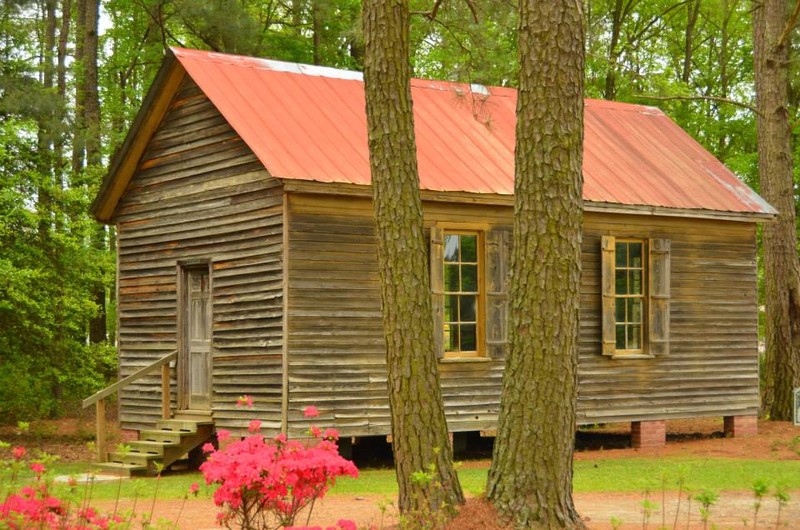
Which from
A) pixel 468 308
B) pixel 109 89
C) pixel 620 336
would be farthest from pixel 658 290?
pixel 109 89

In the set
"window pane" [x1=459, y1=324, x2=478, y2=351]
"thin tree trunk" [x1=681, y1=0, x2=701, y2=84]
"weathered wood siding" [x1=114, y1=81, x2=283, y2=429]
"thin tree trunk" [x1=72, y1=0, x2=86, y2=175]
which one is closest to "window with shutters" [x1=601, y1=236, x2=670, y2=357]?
"window pane" [x1=459, y1=324, x2=478, y2=351]

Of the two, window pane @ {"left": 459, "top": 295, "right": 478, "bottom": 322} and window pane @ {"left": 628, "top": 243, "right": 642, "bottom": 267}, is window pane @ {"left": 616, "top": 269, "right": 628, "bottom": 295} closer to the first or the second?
window pane @ {"left": 628, "top": 243, "right": 642, "bottom": 267}

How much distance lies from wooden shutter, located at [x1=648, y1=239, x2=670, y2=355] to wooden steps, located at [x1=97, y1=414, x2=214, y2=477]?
7.02 m

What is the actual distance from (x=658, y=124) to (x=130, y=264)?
32.5ft

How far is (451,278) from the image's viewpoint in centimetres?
1720

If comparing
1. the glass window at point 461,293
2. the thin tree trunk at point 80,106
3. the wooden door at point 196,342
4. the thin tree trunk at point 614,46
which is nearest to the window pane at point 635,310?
the glass window at point 461,293

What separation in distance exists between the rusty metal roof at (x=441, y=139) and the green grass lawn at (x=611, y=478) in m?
3.83

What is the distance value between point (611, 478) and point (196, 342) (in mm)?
6332

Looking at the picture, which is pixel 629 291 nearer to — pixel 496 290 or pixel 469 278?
pixel 496 290

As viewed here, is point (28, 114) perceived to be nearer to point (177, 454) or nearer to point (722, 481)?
point (177, 454)

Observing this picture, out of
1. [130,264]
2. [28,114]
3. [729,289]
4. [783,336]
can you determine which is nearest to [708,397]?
[729,289]

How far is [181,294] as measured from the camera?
17.8 metres

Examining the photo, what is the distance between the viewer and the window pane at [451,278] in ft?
56.2

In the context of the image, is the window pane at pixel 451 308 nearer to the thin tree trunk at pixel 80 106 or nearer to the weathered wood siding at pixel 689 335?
the weathered wood siding at pixel 689 335
